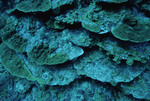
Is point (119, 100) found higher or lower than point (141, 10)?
lower

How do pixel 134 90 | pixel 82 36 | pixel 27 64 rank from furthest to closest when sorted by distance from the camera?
pixel 27 64 < pixel 82 36 < pixel 134 90

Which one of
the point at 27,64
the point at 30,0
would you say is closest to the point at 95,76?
the point at 27,64

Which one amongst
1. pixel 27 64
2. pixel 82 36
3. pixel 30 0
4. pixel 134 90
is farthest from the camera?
pixel 30 0

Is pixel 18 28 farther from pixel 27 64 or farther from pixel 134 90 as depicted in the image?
pixel 134 90

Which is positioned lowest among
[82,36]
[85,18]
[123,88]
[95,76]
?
[123,88]

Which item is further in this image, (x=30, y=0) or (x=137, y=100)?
(x=30, y=0)

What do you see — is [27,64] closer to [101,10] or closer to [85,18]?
[85,18]
